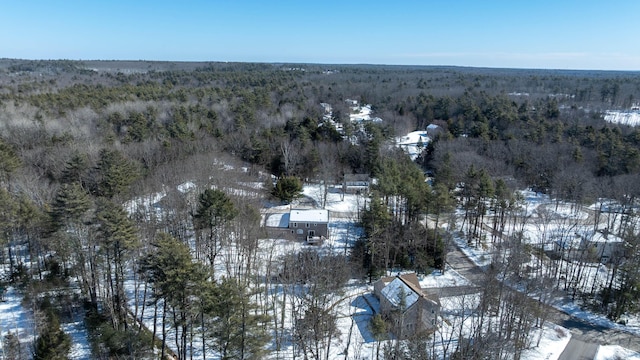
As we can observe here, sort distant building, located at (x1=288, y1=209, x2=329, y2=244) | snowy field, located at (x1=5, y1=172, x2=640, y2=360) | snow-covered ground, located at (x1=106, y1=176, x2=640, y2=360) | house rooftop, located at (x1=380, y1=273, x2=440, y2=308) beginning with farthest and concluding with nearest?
distant building, located at (x1=288, y1=209, x2=329, y2=244), house rooftop, located at (x1=380, y1=273, x2=440, y2=308), snow-covered ground, located at (x1=106, y1=176, x2=640, y2=360), snowy field, located at (x1=5, y1=172, x2=640, y2=360)

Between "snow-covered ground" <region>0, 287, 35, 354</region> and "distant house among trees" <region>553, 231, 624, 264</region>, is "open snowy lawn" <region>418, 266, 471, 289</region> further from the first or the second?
"snow-covered ground" <region>0, 287, 35, 354</region>

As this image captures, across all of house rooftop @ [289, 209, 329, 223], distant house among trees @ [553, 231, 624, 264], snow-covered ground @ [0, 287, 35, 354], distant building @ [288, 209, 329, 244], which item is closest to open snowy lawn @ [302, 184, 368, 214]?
house rooftop @ [289, 209, 329, 223]

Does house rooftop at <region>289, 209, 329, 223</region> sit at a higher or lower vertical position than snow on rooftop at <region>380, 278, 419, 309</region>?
higher

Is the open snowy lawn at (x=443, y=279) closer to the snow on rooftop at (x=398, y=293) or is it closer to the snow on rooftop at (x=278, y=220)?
the snow on rooftop at (x=398, y=293)

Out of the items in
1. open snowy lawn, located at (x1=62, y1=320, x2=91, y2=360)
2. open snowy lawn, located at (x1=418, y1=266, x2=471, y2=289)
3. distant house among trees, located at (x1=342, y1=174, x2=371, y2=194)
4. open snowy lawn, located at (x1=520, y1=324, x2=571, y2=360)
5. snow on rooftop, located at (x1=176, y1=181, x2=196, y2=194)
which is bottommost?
open snowy lawn, located at (x1=520, y1=324, x2=571, y2=360)

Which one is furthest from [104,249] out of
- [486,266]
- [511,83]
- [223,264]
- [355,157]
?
[511,83]

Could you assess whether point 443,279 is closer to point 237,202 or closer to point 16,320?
point 237,202
